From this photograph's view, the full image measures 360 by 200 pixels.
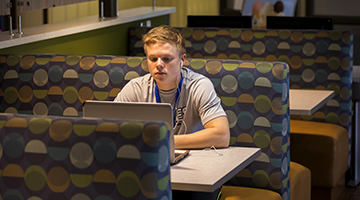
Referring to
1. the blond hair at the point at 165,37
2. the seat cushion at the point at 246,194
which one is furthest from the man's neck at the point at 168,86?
the seat cushion at the point at 246,194

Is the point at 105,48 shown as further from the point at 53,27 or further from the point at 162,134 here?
the point at 162,134

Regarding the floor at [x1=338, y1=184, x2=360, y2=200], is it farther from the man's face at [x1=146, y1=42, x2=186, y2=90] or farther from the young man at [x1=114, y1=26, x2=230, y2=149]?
the man's face at [x1=146, y1=42, x2=186, y2=90]

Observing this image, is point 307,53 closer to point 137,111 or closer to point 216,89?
point 216,89

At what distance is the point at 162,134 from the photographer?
1.43 metres

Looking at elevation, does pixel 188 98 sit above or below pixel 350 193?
above

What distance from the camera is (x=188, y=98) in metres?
2.45

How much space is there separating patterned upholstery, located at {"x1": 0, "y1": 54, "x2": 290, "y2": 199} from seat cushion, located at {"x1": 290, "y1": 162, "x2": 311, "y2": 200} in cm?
17

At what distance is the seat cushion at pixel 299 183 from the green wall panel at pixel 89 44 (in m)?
1.81

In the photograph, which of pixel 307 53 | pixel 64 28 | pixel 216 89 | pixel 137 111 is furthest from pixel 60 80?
pixel 307 53

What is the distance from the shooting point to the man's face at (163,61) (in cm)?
237

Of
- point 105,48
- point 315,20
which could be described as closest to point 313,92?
point 315,20

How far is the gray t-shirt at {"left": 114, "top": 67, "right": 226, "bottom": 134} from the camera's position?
2.41 metres

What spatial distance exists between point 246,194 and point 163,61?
0.80m

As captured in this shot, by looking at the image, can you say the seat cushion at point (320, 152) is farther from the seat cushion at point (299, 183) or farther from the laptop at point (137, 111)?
the laptop at point (137, 111)
